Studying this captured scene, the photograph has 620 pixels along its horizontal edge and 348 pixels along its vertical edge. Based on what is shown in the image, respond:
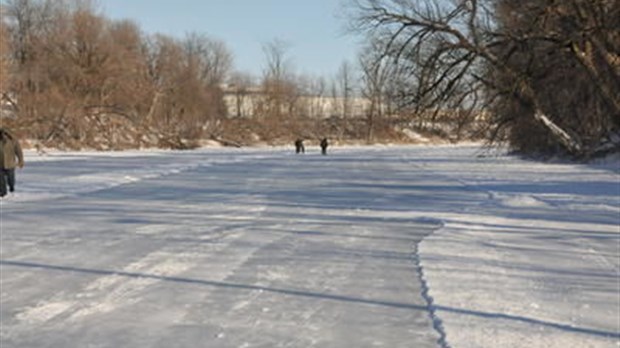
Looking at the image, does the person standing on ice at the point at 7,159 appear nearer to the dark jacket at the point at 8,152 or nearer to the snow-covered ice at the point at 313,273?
the dark jacket at the point at 8,152

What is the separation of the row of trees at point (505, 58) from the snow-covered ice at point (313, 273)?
32.2 feet

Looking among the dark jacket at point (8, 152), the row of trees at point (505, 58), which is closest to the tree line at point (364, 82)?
the row of trees at point (505, 58)

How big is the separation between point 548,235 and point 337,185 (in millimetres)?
10234

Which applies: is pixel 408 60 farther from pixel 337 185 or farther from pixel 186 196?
pixel 186 196

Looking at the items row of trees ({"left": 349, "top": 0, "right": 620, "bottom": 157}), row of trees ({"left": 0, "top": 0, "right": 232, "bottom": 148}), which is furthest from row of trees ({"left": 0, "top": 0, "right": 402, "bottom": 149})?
row of trees ({"left": 349, "top": 0, "right": 620, "bottom": 157})

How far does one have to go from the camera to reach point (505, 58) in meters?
25.5

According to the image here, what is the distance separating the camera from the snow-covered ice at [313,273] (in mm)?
5352

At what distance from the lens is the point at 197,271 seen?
25.1ft

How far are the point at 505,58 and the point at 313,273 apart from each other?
19.8 meters

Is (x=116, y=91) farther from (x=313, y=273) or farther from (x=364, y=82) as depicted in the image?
(x=313, y=273)

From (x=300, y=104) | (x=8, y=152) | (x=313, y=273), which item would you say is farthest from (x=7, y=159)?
(x=300, y=104)

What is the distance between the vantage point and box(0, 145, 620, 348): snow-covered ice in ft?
17.6

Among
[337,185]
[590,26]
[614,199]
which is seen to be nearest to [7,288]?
[614,199]

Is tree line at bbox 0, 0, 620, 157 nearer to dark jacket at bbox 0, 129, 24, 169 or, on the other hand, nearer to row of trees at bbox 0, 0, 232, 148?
row of trees at bbox 0, 0, 232, 148
